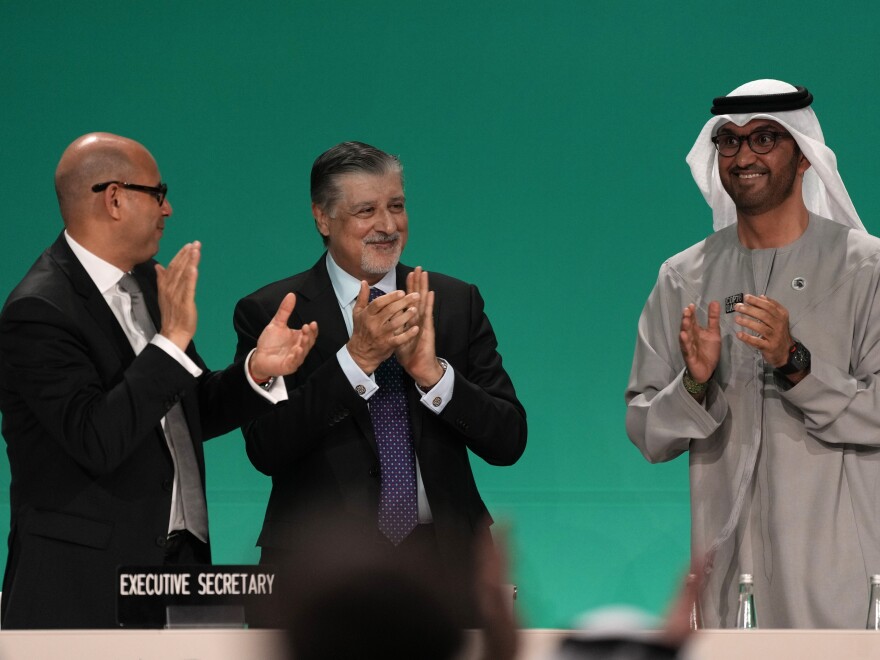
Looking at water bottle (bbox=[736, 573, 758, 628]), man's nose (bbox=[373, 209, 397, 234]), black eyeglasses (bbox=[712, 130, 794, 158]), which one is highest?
black eyeglasses (bbox=[712, 130, 794, 158])

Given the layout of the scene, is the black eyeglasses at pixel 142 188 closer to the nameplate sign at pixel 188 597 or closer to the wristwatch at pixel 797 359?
the nameplate sign at pixel 188 597

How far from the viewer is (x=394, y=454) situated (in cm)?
291

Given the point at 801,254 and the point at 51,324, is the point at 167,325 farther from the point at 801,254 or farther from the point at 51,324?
the point at 801,254

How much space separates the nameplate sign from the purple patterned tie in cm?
87

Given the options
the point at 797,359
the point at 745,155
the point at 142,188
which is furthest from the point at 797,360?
the point at 142,188

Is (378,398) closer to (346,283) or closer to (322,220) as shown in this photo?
(346,283)

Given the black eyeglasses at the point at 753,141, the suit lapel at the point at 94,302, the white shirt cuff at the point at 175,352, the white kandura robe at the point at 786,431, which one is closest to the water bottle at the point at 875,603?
the white kandura robe at the point at 786,431

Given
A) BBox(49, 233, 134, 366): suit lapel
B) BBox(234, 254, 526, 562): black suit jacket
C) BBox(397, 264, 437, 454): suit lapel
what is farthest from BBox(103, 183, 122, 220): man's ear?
BBox(397, 264, 437, 454): suit lapel

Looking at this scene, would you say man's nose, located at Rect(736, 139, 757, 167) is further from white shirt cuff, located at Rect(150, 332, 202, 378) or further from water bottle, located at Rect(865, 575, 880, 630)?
white shirt cuff, located at Rect(150, 332, 202, 378)

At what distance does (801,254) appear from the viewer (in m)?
2.96

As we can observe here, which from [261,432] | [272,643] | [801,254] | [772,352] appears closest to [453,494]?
[261,432]

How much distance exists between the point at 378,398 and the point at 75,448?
819 mm

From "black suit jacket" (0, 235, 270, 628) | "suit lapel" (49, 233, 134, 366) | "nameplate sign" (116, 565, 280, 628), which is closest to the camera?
"nameplate sign" (116, 565, 280, 628)

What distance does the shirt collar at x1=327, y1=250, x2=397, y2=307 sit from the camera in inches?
121
